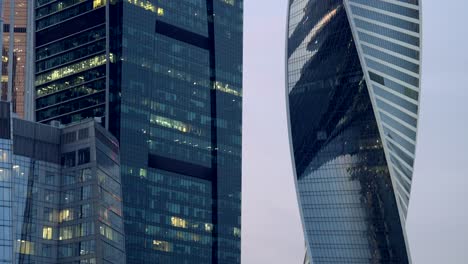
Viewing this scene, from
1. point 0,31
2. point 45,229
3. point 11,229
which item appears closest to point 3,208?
point 11,229

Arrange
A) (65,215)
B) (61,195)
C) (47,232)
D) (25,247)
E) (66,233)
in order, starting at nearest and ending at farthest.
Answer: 1. (25,247)
2. (47,232)
3. (66,233)
4. (65,215)
5. (61,195)

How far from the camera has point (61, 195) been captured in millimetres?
Result: 158375

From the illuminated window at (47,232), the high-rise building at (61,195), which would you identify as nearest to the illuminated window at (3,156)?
the high-rise building at (61,195)

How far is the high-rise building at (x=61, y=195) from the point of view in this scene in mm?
152375

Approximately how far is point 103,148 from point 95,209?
11712mm

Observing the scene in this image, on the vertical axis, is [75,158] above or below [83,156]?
below

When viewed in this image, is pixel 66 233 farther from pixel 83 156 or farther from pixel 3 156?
pixel 3 156

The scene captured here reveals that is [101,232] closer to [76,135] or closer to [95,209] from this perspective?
[95,209]

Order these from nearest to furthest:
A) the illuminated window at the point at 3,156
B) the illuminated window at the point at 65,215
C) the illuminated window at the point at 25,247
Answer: the illuminated window at the point at 3,156, the illuminated window at the point at 25,247, the illuminated window at the point at 65,215

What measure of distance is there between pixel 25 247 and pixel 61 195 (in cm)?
1088

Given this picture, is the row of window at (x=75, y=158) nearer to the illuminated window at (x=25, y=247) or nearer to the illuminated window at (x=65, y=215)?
the illuminated window at (x=65, y=215)

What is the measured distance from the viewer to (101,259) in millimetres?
152250

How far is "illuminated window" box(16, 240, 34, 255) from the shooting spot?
15025 centimetres

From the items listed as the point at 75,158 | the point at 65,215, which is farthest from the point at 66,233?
the point at 75,158
